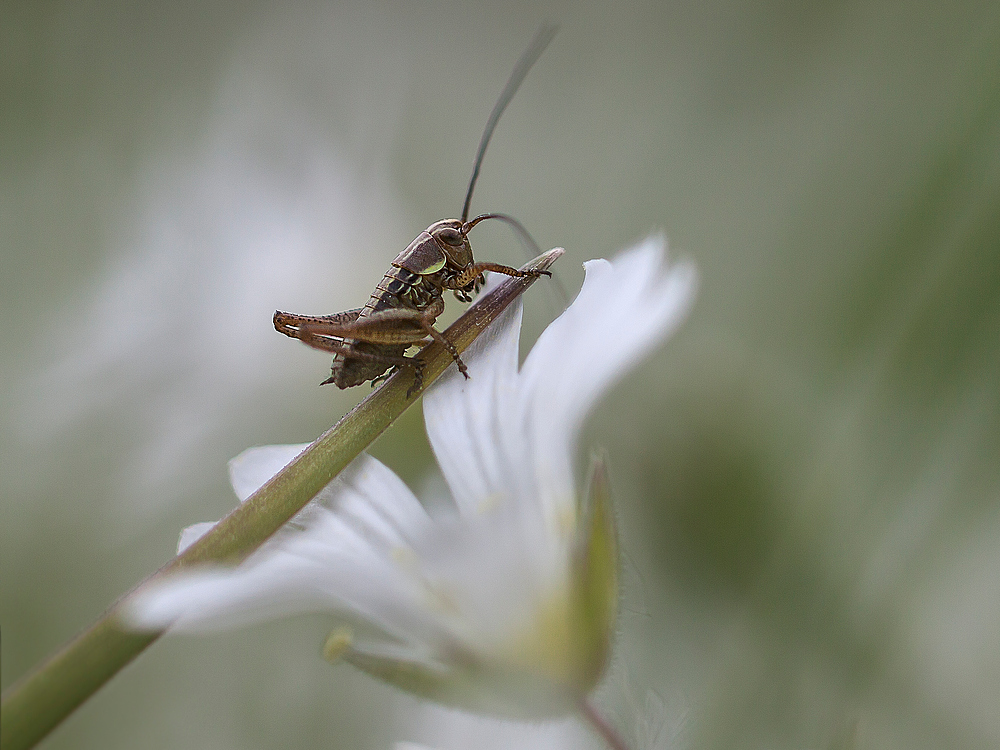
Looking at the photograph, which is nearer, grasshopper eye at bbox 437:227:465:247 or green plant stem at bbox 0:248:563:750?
green plant stem at bbox 0:248:563:750

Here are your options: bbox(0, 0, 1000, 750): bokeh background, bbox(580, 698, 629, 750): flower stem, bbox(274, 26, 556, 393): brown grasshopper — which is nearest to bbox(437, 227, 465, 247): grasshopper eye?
bbox(274, 26, 556, 393): brown grasshopper

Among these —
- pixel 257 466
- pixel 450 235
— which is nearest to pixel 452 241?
pixel 450 235

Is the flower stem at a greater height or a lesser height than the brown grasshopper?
lesser

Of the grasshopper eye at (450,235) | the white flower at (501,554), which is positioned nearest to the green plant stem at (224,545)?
the white flower at (501,554)

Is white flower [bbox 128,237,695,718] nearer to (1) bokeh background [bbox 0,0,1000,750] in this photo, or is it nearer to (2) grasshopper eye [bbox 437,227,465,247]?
(1) bokeh background [bbox 0,0,1000,750]

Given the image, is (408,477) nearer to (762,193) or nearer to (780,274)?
(780,274)

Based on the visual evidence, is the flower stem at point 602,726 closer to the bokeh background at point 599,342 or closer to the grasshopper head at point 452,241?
the bokeh background at point 599,342

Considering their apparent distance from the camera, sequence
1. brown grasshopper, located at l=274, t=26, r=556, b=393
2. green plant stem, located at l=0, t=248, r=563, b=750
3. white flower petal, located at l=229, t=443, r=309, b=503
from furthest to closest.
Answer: brown grasshopper, located at l=274, t=26, r=556, b=393, white flower petal, located at l=229, t=443, r=309, b=503, green plant stem, located at l=0, t=248, r=563, b=750

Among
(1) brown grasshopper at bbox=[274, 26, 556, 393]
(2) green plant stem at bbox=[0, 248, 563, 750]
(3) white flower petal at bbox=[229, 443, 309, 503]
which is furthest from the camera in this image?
(1) brown grasshopper at bbox=[274, 26, 556, 393]
